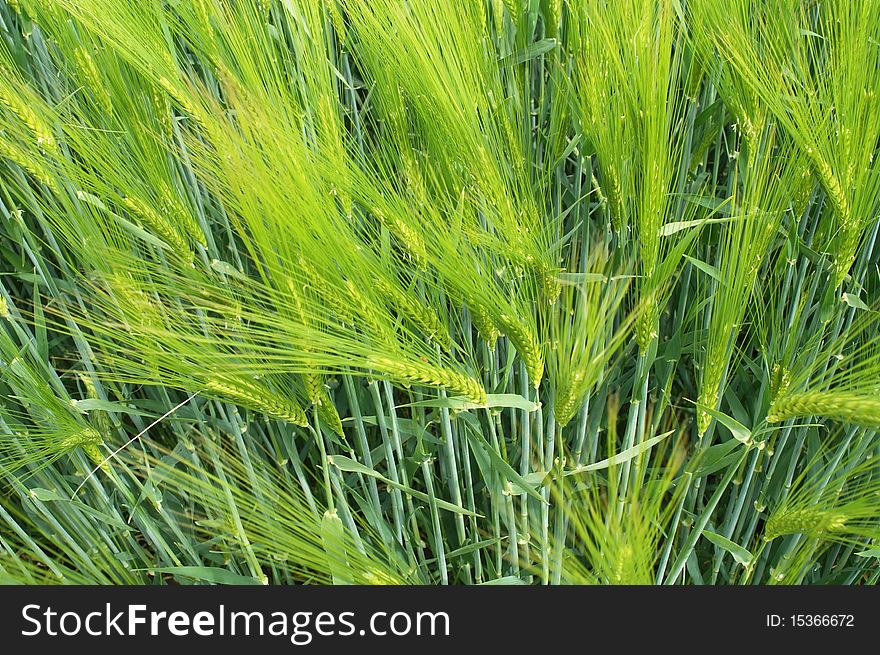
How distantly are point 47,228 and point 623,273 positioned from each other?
65cm

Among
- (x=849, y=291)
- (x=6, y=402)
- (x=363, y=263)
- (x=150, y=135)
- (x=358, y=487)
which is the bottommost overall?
(x=358, y=487)

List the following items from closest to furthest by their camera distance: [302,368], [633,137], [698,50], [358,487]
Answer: [302,368] < [633,137] < [698,50] < [358,487]

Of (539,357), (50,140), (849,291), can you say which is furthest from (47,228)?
(849,291)

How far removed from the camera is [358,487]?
1.00 m

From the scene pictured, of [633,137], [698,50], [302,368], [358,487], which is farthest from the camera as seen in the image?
[358,487]

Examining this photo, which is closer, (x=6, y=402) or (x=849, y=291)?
(x=849, y=291)

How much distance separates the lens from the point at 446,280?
714 millimetres

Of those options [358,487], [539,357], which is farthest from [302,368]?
Answer: [358,487]

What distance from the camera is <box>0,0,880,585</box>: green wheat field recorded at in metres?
0.65

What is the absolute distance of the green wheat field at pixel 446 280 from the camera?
2.12ft

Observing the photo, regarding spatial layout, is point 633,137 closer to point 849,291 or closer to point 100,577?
point 849,291

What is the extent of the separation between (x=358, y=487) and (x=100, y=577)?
0.33 meters

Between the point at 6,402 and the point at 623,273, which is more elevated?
the point at 623,273

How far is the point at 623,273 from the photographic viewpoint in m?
0.81
